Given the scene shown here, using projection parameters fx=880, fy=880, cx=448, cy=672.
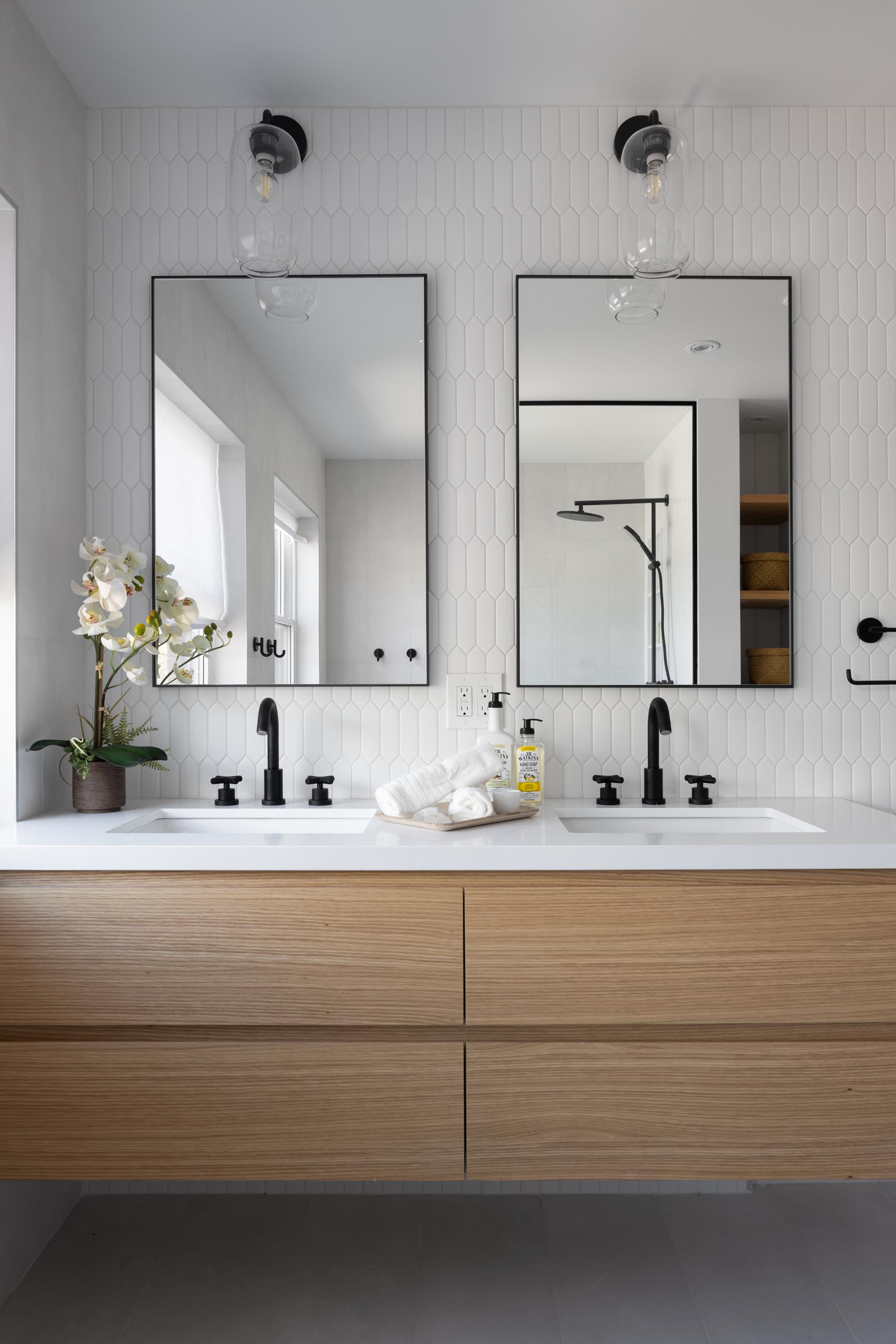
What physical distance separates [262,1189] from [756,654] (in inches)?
66.2

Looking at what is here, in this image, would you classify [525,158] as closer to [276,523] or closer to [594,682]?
[276,523]

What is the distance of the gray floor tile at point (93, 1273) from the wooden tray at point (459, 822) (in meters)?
1.01

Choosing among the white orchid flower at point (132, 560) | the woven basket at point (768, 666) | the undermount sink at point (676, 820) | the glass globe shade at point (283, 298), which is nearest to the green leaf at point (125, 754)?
the white orchid flower at point (132, 560)

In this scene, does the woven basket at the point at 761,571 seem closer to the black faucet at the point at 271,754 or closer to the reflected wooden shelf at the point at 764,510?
the reflected wooden shelf at the point at 764,510

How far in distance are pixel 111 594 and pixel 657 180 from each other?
1.40m

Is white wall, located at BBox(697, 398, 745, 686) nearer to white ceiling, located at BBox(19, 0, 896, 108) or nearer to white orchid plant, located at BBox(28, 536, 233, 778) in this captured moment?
white ceiling, located at BBox(19, 0, 896, 108)

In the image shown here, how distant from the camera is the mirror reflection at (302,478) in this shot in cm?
207

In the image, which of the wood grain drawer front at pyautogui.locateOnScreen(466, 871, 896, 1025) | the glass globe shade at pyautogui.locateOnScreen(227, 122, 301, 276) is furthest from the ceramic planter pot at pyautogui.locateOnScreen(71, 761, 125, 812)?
the glass globe shade at pyautogui.locateOnScreen(227, 122, 301, 276)

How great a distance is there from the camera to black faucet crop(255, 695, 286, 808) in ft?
6.37

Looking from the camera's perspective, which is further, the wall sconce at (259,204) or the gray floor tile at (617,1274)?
the wall sconce at (259,204)

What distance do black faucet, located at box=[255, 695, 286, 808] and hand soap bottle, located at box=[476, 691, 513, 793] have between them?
452mm

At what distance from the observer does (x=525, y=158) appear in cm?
209

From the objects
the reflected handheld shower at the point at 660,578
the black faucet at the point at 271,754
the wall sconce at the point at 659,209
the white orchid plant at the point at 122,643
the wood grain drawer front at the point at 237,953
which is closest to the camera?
the wood grain drawer front at the point at 237,953

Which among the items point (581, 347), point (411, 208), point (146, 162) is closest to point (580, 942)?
Result: point (581, 347)
